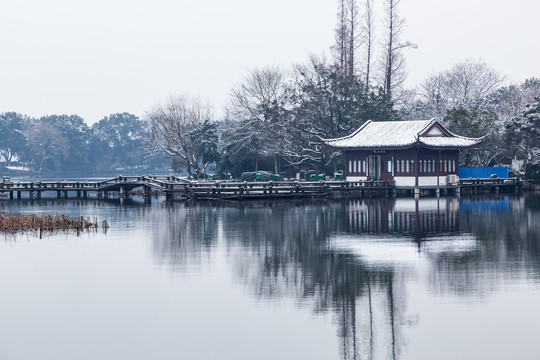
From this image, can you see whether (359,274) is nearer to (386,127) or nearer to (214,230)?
(214,230)

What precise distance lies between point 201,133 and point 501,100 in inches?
1457

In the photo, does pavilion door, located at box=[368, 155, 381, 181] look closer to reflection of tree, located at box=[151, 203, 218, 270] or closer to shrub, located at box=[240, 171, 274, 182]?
shrub, located at box=[240, 171, 274, 182]

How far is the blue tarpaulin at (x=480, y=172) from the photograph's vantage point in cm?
7169

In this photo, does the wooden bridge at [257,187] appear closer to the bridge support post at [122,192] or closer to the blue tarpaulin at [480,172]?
the bridge support post at [122,192]

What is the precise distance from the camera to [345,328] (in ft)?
60.7

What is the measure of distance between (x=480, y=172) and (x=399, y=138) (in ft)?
32.7

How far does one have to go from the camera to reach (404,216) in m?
44.7

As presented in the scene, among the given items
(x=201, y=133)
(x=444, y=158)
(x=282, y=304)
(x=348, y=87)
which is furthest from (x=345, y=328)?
(x=201, y=133)

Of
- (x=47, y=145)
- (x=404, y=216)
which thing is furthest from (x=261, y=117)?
(x=47, y=145)

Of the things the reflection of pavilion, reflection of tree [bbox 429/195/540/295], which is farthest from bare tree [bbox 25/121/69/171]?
reflection of tree [bbox 429/195/540/295]

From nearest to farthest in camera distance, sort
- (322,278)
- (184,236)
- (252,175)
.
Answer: (322,278) < (184,236) < (252,175)

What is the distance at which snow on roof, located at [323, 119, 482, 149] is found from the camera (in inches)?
2566

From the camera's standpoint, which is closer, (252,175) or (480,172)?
(480,172)

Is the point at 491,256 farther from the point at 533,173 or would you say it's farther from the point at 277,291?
the point at 533,173
